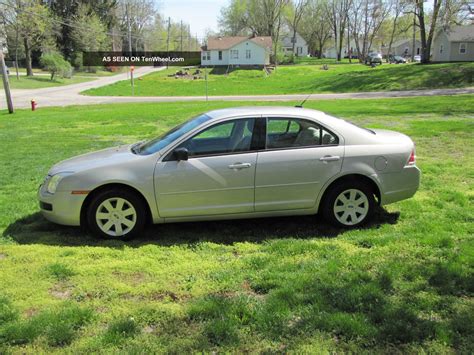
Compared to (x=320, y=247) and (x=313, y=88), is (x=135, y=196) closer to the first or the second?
(x=320, y=247)

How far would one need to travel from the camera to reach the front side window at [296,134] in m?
5.48

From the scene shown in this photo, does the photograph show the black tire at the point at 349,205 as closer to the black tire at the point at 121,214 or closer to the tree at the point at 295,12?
the black tire at the point at 121,214

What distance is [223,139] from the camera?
557 centimetres

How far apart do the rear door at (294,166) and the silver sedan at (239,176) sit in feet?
0.04

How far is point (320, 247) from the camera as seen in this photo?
4883mm

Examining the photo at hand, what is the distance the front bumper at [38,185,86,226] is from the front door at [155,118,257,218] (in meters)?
0.94

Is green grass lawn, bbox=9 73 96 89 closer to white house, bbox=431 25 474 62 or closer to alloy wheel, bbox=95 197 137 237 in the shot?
alloy wheel, bbox=95 197 137 237

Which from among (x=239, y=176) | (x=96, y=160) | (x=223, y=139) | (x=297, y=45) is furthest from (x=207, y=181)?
(x=297, y=45)

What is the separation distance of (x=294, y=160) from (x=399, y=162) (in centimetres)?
133

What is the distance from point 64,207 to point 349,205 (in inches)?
132

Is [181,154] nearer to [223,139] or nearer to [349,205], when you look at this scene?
[223,139]

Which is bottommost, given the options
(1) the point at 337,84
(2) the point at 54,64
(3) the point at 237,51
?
(1) the point at 337,84

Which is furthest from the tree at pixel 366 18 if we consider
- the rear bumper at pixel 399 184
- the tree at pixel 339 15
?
the rear bumper at pixel 399 184

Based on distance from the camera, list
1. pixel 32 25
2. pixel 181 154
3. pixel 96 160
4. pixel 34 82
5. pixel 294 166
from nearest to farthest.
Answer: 1. pixel 181 154
2. pixel 294 166
3. pixel 96 160
4. pixel 34 82
5. pixel 32 25
